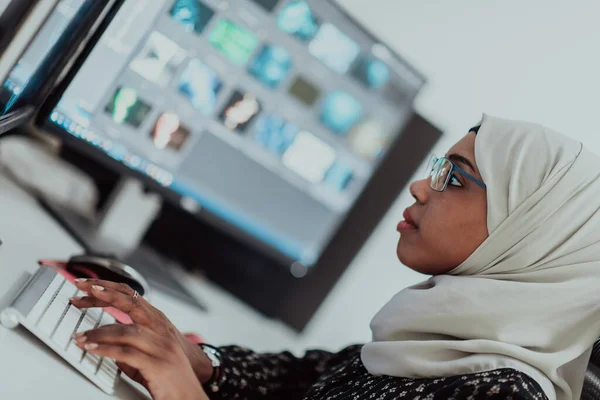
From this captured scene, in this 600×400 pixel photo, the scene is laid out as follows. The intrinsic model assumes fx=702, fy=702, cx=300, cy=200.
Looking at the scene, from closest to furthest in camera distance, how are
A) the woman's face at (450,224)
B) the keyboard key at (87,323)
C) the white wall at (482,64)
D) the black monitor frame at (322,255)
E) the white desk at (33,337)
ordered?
1. the white desk at (33,337)
2. the keyboard key at (87,323)
3. the woman's face at (450,224)
4. the black monitor frame at (322,255)
5. the white wall at (482,64)

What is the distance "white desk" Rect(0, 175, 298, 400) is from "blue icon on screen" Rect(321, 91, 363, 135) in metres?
0.48

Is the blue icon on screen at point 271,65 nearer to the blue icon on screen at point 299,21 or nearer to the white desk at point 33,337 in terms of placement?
the blue icon on screen at point 299,21

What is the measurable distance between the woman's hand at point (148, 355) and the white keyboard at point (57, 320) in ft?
0.06

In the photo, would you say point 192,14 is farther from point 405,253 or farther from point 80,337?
point 80,337

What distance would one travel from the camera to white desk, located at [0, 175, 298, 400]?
0.70 metres

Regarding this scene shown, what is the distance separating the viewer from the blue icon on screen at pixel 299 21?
141 centimetres

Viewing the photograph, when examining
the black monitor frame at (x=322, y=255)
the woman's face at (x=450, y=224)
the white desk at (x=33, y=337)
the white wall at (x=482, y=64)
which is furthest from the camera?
the white wall at (x=482, y=64)

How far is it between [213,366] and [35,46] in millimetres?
501

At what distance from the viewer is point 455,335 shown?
90cm

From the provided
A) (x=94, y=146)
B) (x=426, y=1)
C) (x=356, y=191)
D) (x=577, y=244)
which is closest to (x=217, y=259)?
(x=356, y=191)

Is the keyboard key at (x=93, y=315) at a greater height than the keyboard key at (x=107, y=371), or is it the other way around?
the keyboard key at (x=93, y=315)

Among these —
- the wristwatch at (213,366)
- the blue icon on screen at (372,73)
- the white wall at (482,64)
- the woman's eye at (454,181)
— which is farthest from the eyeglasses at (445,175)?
the white wall at (482,64)

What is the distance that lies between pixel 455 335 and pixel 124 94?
75 centimetres

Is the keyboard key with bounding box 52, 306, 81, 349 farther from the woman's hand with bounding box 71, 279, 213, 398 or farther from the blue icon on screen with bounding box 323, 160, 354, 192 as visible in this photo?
the blue icon on screen with bounding box 323, 160, 354, 192
